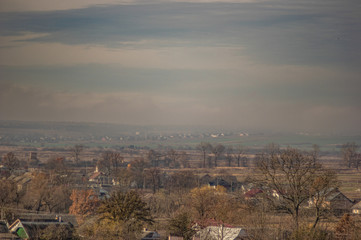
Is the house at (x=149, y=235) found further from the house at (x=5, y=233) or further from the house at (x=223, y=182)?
the house at (x=223, y=182)

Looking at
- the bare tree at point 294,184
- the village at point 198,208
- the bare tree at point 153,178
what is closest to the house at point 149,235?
the village at point 198,208

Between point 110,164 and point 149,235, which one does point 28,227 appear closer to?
point 149,235

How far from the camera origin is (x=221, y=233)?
32906 mm

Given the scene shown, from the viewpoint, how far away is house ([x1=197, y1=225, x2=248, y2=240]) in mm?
31938

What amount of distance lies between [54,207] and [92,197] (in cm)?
413

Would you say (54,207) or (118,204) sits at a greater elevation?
(118,204)

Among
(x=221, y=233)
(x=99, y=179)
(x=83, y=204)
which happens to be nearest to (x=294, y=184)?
(x=221, y=233)

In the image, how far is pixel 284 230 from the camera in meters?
32.3

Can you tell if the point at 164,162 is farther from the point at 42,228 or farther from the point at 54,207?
the point at 42,228

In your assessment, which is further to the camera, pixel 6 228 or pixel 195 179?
pixel 195 179

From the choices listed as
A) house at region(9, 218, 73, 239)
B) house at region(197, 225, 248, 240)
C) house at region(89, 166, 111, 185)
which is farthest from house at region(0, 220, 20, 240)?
house at region(89, 166, 111, 185)

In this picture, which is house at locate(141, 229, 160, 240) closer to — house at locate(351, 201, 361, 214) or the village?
the village

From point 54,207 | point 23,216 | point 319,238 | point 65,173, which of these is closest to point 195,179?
point 65,173

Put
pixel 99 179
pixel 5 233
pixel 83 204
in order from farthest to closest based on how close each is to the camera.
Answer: pixel 99 179
pixel 83 204
pixel 5 233
